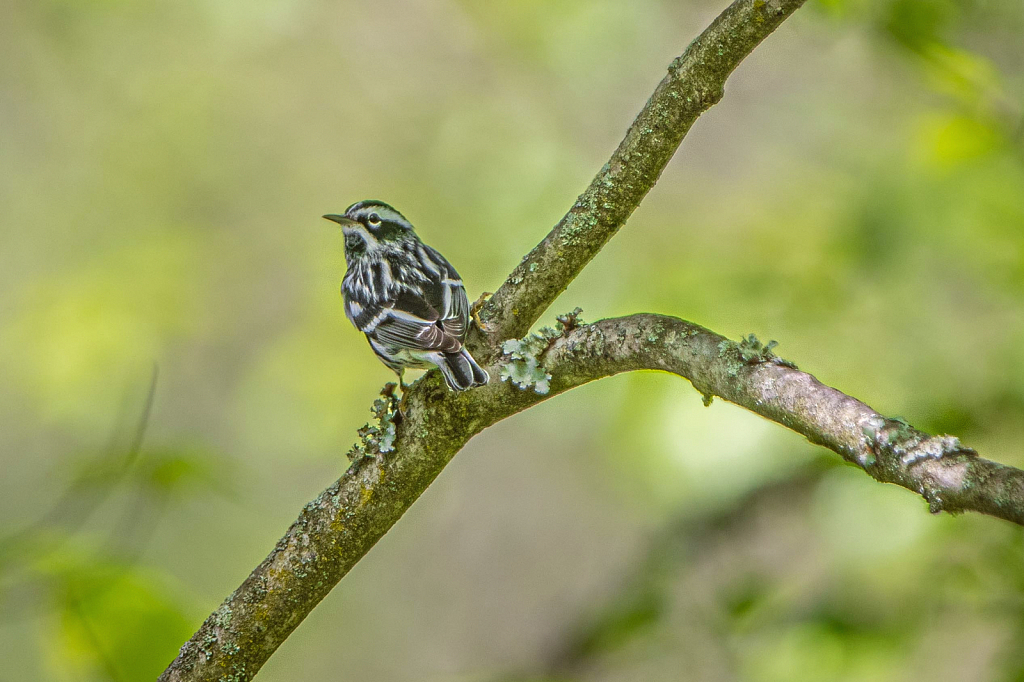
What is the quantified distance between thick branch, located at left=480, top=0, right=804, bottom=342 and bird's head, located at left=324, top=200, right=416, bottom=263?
63.1 inches

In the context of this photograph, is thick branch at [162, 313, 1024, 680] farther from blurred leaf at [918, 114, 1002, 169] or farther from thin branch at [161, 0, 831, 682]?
blurred leaf at [918, 114, 1002, 169]

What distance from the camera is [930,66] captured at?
2453mm

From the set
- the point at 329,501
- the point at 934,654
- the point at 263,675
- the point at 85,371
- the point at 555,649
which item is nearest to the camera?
the point at 329,501

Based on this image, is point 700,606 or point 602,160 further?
point 602,160

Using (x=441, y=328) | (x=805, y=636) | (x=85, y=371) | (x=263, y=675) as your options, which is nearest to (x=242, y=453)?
(x=85, y=371)

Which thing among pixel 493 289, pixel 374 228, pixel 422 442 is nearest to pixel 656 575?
pixel 422 442

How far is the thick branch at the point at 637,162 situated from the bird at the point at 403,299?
0.16 metres

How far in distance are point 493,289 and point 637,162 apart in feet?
8.76

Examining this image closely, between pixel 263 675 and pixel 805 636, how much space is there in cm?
675

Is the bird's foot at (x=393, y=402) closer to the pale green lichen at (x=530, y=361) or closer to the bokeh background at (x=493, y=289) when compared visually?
the pale green lichen at (x=530, y=361)

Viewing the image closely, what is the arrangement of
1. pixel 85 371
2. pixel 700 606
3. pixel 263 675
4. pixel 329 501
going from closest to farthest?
pixel 329 501
pixel 700 606
pixel 85 371
pixel 263 675

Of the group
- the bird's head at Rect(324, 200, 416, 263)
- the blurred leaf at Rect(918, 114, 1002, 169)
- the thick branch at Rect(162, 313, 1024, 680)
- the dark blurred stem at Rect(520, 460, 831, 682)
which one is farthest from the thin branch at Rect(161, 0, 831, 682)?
the bird's head at Rect(324, 200, 416, 263)

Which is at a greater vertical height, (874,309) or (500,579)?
(874,309)

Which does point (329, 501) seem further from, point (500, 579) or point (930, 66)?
point (500, 579)
